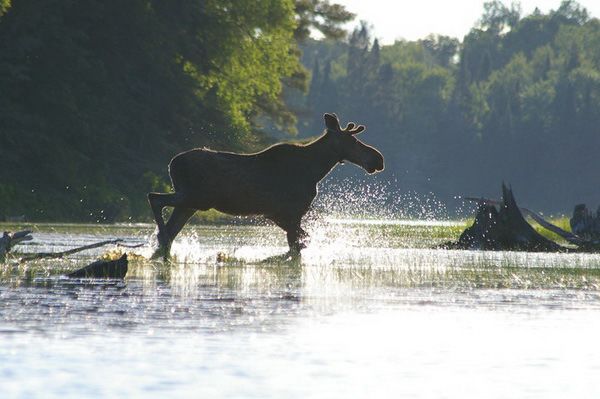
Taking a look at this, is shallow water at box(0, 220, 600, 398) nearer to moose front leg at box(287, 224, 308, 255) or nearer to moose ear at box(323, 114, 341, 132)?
moose front leg at box(287, 224, 308, 255)

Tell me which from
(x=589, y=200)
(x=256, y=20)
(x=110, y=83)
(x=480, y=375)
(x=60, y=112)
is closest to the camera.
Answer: (x=480, y=375)

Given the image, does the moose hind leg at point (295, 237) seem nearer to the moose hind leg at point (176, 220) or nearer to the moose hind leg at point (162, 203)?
the moose hind leg at point (176, 220)

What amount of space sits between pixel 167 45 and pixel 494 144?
143 meters

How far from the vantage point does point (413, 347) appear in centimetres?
1168

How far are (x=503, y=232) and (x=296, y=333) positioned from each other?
1829 cm

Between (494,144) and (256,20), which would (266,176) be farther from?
(494,144)

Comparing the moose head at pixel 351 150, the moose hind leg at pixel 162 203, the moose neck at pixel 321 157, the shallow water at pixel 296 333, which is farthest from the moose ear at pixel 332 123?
the shallow water at pixel 296 333

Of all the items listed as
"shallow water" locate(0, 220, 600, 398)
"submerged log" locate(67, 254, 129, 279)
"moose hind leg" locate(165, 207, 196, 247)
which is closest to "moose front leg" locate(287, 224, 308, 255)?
"moose hind leg" locate(165, 207, 196, 247)

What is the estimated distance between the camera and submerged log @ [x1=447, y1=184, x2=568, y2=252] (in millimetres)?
29828

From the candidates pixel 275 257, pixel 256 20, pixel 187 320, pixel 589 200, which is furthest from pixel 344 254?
pixel 589 200

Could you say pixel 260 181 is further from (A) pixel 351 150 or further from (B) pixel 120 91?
(B) pixel 120 91

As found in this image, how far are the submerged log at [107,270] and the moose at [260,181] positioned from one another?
453cm

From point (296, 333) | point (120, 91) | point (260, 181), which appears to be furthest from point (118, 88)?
point (296, 333)

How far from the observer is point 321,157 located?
2327cm
